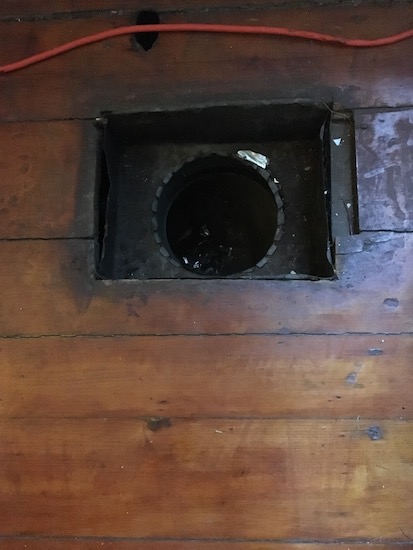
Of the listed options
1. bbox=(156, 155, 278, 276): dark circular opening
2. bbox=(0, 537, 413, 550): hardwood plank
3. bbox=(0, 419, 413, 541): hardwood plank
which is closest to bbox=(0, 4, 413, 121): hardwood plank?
bbox=(156, 155, 278, 276): dark circular opening

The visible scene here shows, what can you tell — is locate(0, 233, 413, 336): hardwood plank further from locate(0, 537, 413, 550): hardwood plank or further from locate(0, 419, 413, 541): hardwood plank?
locate(0, 537, 413, 550): hardwood plank

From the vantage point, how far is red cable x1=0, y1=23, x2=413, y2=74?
111 centimetres

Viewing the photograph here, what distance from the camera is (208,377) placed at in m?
1.04

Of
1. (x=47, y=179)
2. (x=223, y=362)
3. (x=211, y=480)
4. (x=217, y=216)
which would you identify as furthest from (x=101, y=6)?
(x=211, y=480)

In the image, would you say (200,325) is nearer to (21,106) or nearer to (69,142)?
(69,142)

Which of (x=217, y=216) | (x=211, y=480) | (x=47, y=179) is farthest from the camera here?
(x=217, y=216)

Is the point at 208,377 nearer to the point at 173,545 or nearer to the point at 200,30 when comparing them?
the point at 173,545

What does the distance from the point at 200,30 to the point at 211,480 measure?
0.82m

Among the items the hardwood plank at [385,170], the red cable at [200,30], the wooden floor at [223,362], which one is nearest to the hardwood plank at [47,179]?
the wooden floor at [223,362]

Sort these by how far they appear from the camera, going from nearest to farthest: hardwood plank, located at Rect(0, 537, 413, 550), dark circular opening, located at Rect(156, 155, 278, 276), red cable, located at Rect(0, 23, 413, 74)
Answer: hardwood plank, located at Rect(0, 537, 413, 550) → red cable, located at Rect(0, 23, 413, 74) → dark circular opening, located at Rect(156, 155, 278, 276)

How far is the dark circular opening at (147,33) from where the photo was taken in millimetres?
1162

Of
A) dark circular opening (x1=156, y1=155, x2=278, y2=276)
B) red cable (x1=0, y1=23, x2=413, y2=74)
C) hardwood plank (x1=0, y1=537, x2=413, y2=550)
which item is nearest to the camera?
hardwood plank (x1=0, y1=537, x2=413, y2=550)

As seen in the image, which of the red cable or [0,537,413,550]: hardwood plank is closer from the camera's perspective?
[0,537,413,550]: hardwood plank

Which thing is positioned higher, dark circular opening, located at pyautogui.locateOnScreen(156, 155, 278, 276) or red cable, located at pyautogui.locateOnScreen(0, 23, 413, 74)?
red cable, located at pyautogui.locateOnScreen(0, 23, 413, 74)
